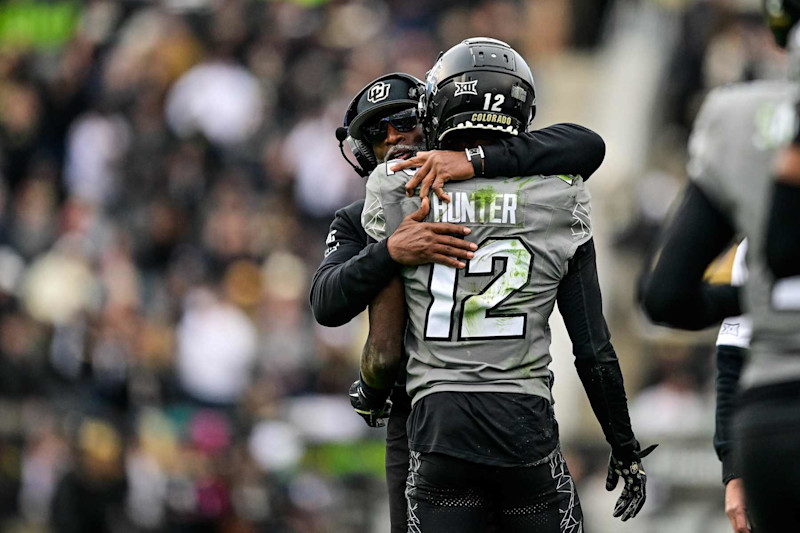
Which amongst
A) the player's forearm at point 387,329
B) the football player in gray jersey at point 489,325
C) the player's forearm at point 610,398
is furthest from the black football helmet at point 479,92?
the player's forearm at point 610,398

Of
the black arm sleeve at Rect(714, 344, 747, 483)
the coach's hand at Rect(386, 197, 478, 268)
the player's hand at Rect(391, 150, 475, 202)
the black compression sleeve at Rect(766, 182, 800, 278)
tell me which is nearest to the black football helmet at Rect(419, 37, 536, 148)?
the player's hand at Rect(391, 150, 475, 202)

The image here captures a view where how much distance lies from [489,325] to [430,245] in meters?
0.31

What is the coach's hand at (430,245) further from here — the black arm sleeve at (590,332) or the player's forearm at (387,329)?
the black arm sleeve at (590,332)

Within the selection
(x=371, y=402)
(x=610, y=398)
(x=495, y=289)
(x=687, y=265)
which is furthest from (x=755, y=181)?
(x=371, y=402)

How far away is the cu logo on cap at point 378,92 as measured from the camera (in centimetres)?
503

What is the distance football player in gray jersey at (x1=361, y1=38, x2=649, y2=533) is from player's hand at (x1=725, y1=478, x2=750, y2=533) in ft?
2.04

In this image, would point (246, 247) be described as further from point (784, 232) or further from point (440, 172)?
point (784, 232)

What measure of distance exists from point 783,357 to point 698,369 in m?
8.35

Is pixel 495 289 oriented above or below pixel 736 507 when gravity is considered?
above

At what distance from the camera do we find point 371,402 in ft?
15.8

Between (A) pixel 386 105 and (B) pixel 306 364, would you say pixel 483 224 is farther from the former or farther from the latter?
(B) pixel 306 364

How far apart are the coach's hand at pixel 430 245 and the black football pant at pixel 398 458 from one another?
0.61 metres

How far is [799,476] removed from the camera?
9.50ft

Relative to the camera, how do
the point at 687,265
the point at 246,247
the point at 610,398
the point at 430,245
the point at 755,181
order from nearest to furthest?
the point at 755,181 < the point at 687,265 < the point at 430,245 < the point at 610,398 < the point at 246,247
